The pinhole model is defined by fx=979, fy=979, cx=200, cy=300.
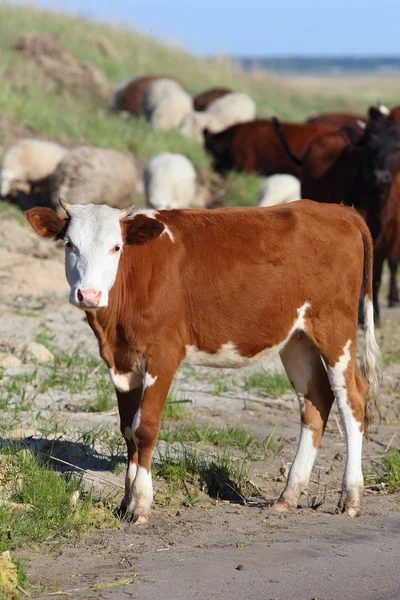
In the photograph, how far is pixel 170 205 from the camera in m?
15.6

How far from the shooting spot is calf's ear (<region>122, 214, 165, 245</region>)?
5293 mm

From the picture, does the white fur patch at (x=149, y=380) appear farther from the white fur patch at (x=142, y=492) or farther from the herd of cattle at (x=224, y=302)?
the white fur patch at (x=142, y=492)

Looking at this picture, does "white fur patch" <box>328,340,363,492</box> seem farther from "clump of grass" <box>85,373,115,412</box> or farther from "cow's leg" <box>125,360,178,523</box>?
"clump of grass" <box>85,373,115,412</box>

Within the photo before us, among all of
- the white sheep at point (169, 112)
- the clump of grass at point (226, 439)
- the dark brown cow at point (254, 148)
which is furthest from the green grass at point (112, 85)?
the clump of grass at point (226, 439)

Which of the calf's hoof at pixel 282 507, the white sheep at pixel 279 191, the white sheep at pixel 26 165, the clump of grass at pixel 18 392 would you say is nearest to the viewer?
the calf's hoof at pixel 282 507

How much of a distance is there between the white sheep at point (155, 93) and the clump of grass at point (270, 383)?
13.5 metres

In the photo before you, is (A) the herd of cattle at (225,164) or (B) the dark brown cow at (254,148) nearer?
(A) the herd of cattle at (225,164)

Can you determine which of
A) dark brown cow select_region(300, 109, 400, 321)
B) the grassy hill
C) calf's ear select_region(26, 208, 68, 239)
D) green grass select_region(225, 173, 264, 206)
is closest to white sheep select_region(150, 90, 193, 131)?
the grassy hill

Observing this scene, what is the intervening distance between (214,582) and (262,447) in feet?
7.91

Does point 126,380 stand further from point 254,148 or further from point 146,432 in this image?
point 254,148

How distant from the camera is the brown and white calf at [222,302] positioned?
5.31 meters

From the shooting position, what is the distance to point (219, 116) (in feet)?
72.9

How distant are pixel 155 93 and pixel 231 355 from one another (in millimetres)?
16742

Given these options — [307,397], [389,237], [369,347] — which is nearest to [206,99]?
[389,237]
